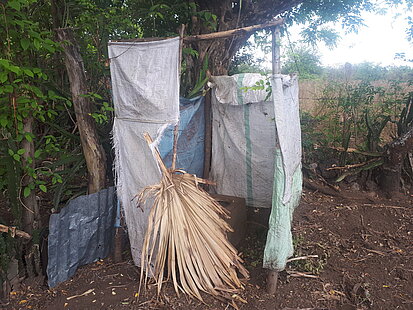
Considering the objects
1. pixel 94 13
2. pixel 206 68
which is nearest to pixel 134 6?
pixel 94 13

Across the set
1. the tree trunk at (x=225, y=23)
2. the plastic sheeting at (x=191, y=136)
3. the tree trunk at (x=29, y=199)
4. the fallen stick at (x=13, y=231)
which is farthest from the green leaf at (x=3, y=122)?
the tree trunk at (x=225, y=23)

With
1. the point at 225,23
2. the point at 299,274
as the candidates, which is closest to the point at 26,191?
the point at 299,274

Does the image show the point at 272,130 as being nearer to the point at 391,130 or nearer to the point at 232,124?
the point at 232,124

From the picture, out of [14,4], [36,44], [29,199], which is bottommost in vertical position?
[29,199]

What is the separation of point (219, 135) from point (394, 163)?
249 cm

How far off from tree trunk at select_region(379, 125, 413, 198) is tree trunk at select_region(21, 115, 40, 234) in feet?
14.6

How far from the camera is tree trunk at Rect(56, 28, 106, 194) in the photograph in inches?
131

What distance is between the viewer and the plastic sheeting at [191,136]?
3.76 m

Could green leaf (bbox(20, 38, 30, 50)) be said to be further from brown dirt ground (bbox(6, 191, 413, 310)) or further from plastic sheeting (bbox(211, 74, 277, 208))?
brown dirt ground (bbox(6, 191, 413, 310))

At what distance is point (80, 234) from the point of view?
3311 millimetres

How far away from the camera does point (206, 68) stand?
407cm

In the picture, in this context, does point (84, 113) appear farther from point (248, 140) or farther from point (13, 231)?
point (248, 140)

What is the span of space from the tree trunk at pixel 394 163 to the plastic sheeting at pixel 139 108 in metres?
3.30

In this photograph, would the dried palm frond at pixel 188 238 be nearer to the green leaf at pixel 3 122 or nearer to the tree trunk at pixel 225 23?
the green leaf at pixel 3 122
